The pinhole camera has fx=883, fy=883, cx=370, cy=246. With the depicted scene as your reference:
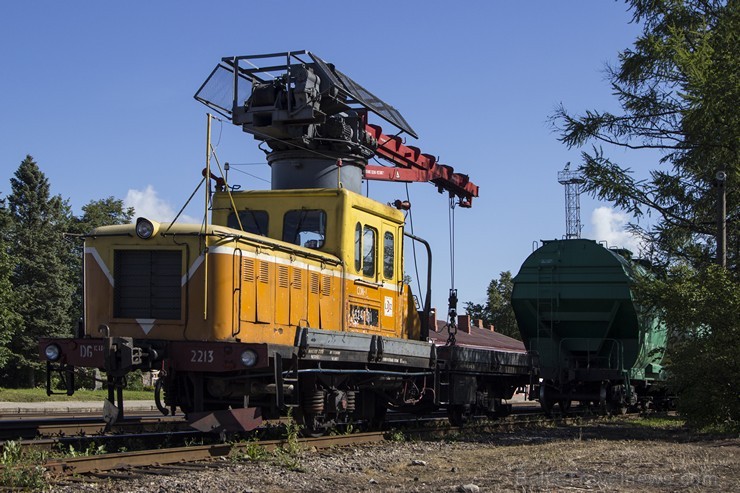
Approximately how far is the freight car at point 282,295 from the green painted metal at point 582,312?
4.54m

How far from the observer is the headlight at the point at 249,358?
1012cm

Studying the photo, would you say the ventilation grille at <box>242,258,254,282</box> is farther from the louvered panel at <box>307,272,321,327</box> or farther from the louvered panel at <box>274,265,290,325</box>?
the louvered panel at <box>307,272,321,327</box>

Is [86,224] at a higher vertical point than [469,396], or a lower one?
higher

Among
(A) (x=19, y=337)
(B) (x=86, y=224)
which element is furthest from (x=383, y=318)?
(B) (x=86, y=224)

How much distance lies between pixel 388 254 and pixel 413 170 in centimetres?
478

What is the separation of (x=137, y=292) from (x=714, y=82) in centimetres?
1034

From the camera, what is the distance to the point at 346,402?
1231cm

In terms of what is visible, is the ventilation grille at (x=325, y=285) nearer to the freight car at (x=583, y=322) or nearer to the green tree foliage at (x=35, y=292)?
the freight car at (x=583, y=322)

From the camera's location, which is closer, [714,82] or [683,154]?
[714,82]

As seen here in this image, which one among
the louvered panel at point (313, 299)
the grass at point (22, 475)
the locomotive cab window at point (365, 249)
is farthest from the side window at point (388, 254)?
the grass at point (22, 475)

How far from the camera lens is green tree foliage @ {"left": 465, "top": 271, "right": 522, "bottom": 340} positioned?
79.7 meters

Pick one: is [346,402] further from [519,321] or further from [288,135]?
[519,321]

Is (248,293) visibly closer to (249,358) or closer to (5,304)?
(249,358)

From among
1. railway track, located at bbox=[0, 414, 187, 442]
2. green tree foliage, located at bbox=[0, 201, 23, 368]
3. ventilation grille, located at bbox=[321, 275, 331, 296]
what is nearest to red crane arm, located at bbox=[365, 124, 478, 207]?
ventilation grille, located at bbox=[321, 275, 331, 296]
